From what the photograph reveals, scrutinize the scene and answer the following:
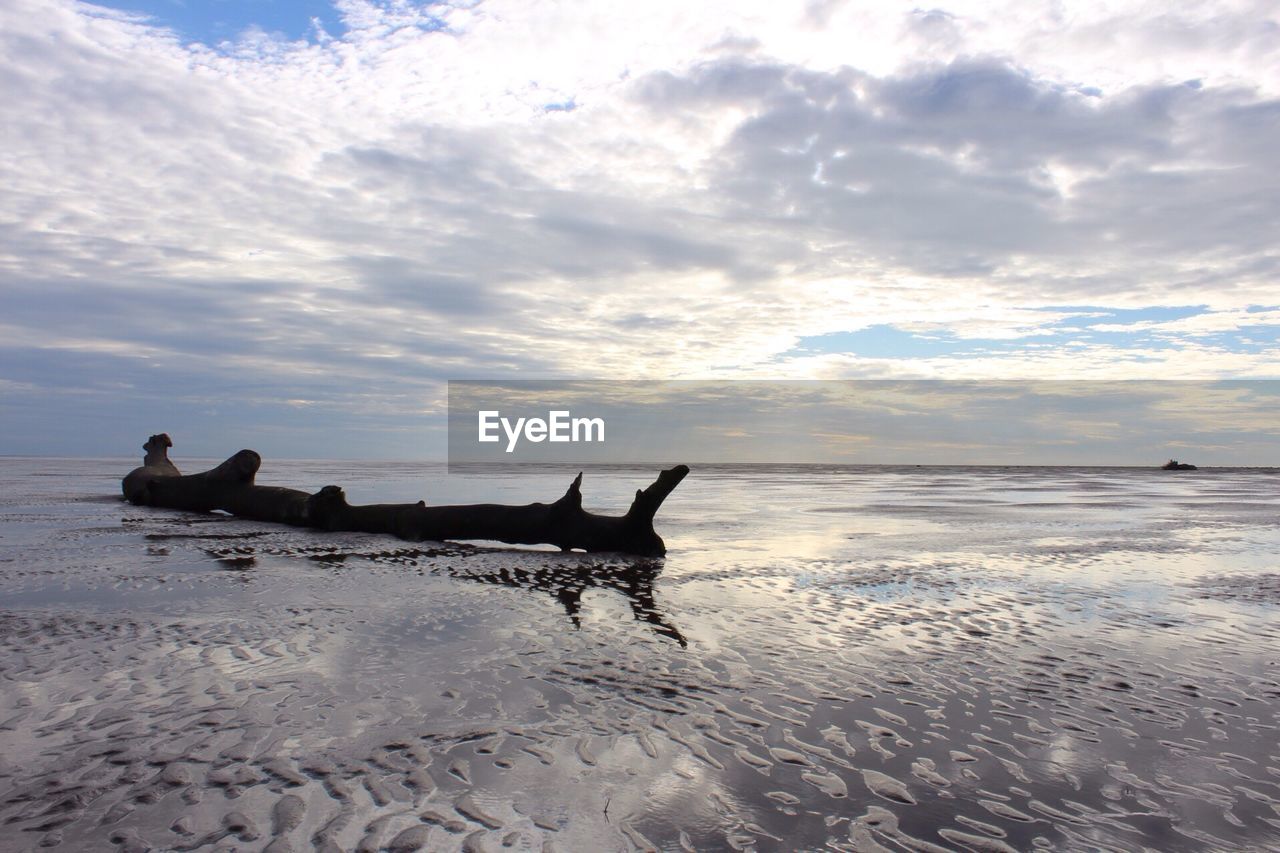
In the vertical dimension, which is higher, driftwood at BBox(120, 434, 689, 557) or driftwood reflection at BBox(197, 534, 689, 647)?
driftwood at BBox(120, 434, 689, 557)

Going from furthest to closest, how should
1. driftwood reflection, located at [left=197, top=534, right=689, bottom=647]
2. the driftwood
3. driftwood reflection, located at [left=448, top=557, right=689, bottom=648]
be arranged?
the driftwood < driftwood reflection, located at [left=197, top=534, right=689, bottom=647] < driftwood reflection, located at [left=448, top=557, right=689, bottom=648]

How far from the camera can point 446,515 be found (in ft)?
47.0

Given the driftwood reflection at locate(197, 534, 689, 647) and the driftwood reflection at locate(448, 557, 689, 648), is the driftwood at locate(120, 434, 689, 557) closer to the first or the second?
the driftwood reflection at locate(197, 534, 689, 647)

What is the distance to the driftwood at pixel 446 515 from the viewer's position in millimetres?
12969

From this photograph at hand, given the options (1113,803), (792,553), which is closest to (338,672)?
(1113,803)

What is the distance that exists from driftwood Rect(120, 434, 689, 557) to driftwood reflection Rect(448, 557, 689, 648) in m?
0.87

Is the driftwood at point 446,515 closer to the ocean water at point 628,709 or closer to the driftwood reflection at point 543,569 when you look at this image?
the driftwood reflection at point 543,569

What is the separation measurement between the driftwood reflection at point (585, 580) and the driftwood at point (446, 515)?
2.85ft

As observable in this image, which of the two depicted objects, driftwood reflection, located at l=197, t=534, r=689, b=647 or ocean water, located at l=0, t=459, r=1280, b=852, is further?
driftwood reflection, located at l=197, t=534, r=689, b=647

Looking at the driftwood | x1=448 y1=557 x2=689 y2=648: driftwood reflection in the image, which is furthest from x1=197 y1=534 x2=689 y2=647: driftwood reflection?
the driftwood

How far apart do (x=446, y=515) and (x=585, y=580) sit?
4961mm

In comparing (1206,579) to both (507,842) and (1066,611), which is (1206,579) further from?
(507,842)

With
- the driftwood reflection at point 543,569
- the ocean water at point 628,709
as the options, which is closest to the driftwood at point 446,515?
the driftwood reflection at point 543,569

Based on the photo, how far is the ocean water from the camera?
3502 millimetres
